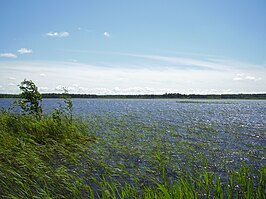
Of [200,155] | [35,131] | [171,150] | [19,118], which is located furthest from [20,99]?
[200,155]

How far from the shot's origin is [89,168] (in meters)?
9.66

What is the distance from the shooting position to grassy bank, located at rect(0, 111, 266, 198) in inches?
273

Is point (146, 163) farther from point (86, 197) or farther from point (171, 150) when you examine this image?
point (86, 197)

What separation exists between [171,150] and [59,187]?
301 inches

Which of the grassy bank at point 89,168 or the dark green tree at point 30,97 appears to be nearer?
the grassy bank at point 89,168

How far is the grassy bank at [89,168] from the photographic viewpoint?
694 centimetres

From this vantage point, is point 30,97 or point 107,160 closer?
point 107,160

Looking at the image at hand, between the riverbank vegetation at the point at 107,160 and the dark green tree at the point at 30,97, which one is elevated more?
the dark green tree at the point at 30,97

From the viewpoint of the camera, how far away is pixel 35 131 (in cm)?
1331

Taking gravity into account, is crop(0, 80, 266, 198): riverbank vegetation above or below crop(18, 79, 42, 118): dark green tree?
below

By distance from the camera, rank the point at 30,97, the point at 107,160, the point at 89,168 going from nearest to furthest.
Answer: the point at 89,168 → the point at 107,160 → the point at 30,97

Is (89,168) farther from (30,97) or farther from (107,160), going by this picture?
(30,97)

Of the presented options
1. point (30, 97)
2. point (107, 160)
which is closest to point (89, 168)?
point (107, 160)

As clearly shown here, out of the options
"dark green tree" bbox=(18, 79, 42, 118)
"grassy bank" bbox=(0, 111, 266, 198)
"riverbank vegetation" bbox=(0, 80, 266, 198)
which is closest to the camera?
"grassy bank" bbox=(0, 111, 266, 198)
